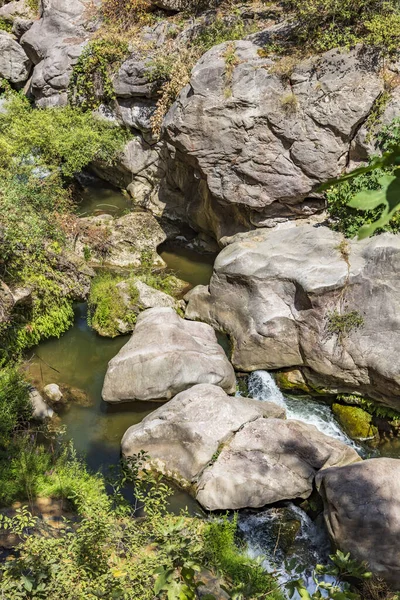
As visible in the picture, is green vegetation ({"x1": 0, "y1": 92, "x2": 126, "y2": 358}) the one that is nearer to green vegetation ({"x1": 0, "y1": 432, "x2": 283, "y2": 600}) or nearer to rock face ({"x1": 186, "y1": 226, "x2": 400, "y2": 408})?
rock face ({"x1": 186, "y1": 226, "x2": 400, "y2": 408})

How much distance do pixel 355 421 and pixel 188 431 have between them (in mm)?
3427

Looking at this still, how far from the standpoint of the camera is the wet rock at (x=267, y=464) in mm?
7820

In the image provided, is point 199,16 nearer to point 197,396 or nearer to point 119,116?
point 119,116

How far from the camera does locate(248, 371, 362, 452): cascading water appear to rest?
9.74 m

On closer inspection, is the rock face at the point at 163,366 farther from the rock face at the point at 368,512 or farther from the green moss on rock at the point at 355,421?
the rock face at the point at 368,512

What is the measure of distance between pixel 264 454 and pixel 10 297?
552 centimetres

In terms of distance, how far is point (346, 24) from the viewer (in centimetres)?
1260

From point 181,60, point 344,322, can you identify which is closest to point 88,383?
point 344,322

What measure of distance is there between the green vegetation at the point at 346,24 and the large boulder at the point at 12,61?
1103cm

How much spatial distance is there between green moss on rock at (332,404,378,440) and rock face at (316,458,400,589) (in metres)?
1.95

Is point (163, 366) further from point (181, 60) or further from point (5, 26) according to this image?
point (5, 26)

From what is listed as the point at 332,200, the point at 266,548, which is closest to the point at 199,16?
the point at 332,200

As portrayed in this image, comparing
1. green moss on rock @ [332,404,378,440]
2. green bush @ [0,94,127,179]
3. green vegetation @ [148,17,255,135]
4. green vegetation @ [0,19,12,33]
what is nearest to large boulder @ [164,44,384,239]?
green vegetation @ [148,17,255,135]

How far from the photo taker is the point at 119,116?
15906 mm
